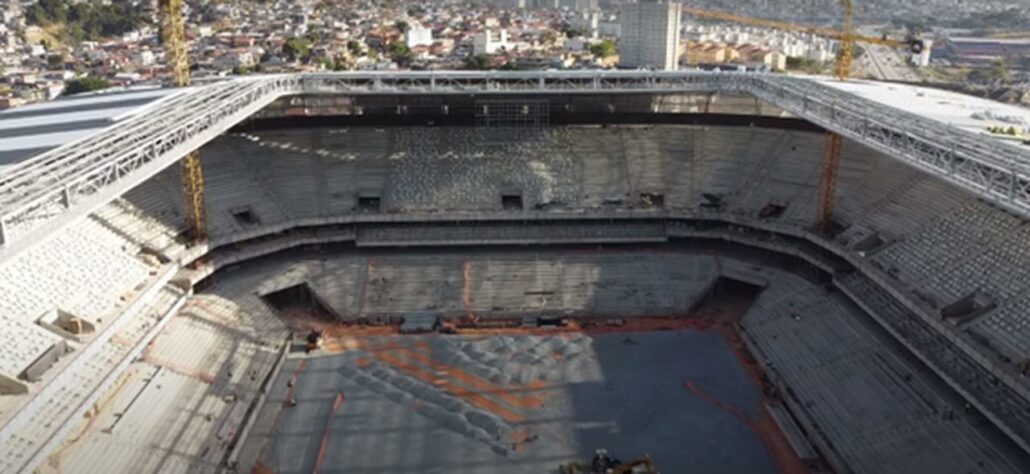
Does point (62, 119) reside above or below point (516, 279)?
above

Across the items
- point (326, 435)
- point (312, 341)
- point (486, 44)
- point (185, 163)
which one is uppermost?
point (486, 44)

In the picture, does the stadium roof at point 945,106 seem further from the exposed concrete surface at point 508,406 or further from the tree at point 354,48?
the tree at point 354,48

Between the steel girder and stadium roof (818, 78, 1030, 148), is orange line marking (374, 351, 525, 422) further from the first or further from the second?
stadium roof (818, 78, 1030, 148)

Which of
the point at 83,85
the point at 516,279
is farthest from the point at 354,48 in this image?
the point at 516,279

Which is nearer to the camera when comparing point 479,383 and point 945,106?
point 479,383

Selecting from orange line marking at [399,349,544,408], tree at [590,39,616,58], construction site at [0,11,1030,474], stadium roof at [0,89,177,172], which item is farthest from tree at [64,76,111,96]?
tree at [590,39,616,58]

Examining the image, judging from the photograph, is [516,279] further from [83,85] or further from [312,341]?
[83,85]

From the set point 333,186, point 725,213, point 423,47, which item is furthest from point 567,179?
point 423,47
